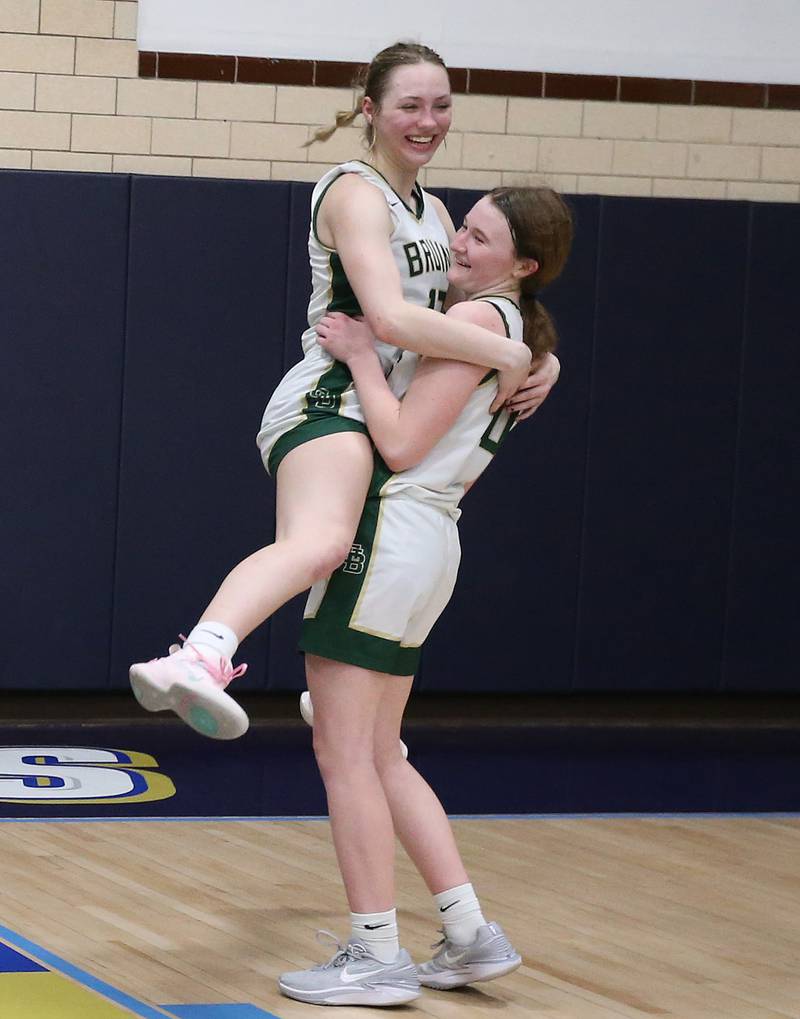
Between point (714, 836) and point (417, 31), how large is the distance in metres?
3.13

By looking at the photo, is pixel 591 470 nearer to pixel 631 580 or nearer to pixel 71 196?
pixel 631 580

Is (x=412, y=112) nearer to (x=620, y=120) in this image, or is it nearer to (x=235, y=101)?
(x=235, y=101)

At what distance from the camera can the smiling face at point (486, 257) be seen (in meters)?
3.04

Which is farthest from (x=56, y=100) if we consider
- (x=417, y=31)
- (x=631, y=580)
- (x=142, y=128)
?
(x=631, y=580)

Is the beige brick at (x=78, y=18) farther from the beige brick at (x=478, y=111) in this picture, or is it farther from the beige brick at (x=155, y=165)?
the beige brick at (x=478, y=111)

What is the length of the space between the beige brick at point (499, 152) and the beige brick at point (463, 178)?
22 millimetres

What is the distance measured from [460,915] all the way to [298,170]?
3670mm

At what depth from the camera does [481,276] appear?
3076 millimetres

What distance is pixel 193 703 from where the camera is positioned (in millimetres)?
2598

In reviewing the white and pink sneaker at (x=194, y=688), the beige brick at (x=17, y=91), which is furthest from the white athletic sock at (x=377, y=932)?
the beige brick at (x=17, y=91)

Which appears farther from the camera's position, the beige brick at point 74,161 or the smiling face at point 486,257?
the beige brick at point 74,161

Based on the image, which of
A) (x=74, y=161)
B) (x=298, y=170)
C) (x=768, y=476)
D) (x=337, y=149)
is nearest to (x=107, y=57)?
(x=74, y=161)

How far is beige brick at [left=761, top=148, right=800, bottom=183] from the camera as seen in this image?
21.4 ft

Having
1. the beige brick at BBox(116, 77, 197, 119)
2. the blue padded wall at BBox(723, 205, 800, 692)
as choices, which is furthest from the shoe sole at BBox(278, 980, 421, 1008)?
the beige brick at BBox(116, 77, 197, 119)
